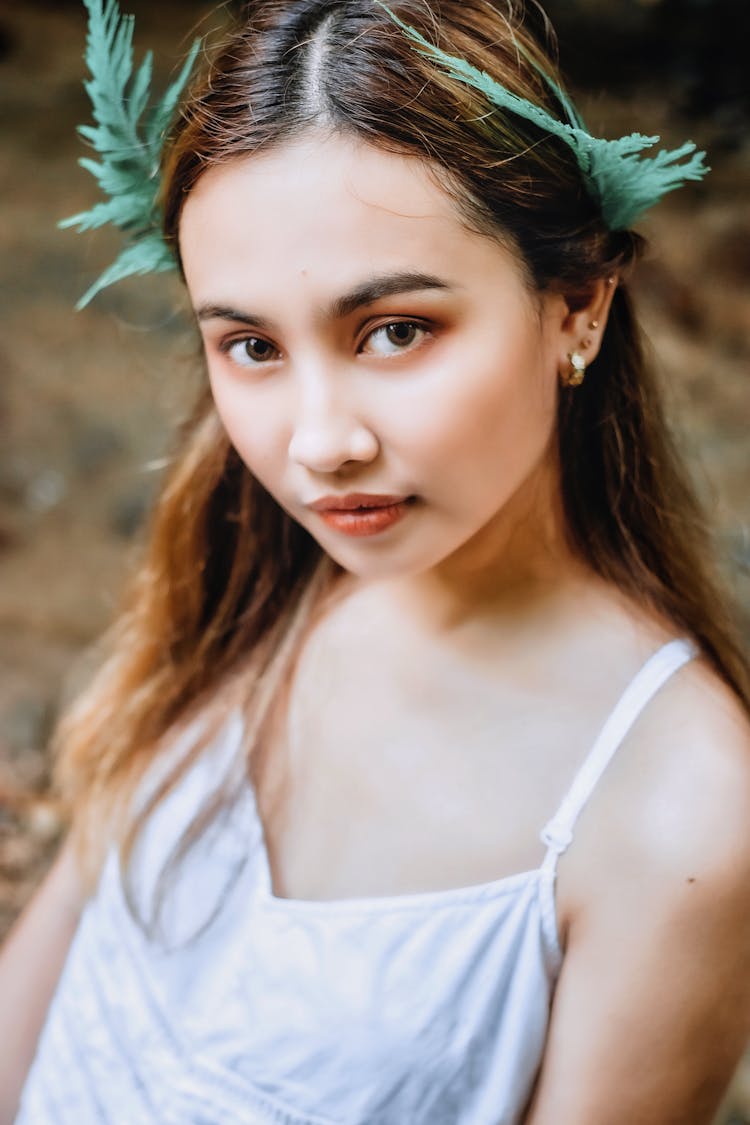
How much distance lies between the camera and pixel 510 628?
114cm

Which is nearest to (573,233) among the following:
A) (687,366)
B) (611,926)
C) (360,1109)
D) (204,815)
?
(611,926)

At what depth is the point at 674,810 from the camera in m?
0.98

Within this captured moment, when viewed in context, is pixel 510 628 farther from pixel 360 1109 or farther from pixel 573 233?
pixel 360 1109

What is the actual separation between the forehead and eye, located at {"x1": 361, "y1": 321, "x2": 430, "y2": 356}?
5cm

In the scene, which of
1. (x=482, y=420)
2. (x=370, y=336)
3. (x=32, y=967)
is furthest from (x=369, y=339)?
(x=32, y=967)

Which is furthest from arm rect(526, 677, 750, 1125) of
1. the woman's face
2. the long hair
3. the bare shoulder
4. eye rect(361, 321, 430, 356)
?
eye rect(361, 321, 430, 356)

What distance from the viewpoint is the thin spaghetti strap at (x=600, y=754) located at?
103cm

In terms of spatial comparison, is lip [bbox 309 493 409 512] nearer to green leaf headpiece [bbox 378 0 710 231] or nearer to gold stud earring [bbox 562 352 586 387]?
gold stud earring [bbox 562 352 586 387]

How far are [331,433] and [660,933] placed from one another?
490mm

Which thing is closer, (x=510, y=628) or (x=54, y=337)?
(x=510, y=628)

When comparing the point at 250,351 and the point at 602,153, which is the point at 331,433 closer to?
the point at 250,351

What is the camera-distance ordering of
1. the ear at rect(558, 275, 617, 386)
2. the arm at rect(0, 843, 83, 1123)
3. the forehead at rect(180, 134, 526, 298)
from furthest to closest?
the arm at rect(0, 843, 83, 1123)
the ear at rect(558, 275, 617, 386)
the forehead at rect(180, 134, 526, 298)

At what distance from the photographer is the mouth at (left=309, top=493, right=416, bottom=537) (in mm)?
955

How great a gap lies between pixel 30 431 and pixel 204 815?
2.13m
